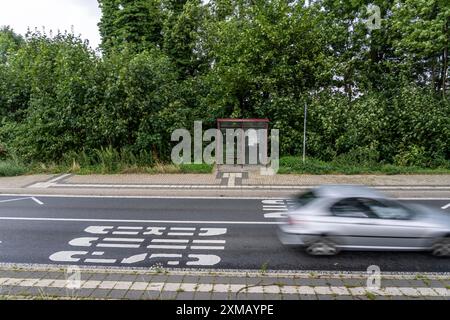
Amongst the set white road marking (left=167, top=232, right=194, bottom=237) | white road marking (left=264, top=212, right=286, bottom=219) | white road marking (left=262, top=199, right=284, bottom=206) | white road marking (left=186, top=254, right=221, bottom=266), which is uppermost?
white road marking (left=262, top=199, right=284, bottom=206)

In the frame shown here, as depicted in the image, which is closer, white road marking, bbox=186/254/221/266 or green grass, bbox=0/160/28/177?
white road marking, bbox=186/254/221/266

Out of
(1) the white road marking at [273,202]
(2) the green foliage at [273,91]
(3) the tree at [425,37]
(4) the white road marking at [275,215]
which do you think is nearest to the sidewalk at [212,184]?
(1) the white road marking at [273,202]

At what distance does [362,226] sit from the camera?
779 centimetres

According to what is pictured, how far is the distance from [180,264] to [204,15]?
21.1 m

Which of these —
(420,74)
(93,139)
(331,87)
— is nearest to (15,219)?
(93,139)

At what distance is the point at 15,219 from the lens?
1073 centimetres

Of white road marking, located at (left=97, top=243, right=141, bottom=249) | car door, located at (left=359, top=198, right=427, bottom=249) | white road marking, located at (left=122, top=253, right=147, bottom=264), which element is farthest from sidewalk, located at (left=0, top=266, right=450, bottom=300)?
white road marking, located at (left=97, top=243, right=141, bottom=249)

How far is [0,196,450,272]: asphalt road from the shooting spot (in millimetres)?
7621

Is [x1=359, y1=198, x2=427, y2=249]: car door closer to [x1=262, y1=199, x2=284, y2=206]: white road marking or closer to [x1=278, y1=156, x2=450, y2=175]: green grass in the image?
[x1=262, y1=199, x2=284, y2=206]: white road marking

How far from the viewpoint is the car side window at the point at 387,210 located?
25.8 ft

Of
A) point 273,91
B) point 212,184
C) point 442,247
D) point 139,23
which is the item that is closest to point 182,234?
point 442,247

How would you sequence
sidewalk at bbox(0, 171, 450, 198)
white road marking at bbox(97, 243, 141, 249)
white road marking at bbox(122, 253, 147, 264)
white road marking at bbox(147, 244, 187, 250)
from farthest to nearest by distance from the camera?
1. sidewalk at bbox(0, 171, 450, 198)
2. white road marking at bbox(97, 243, 141, 249)
3. white road marking at bbox(147, 244, 187, 250)
4. white road marking at bbox(122, 253, 147, 264)

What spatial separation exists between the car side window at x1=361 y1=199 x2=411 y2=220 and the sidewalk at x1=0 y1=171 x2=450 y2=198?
567cm
